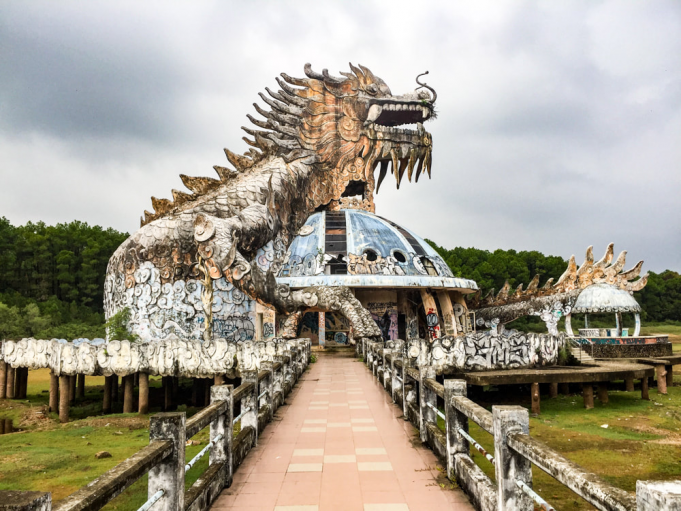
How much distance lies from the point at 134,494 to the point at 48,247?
135ft

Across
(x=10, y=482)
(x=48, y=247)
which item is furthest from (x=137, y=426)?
(x=48, y=247)

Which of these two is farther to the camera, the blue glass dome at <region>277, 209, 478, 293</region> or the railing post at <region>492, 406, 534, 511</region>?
the blue glass dome at <region>277, 209, 478, 293</region>

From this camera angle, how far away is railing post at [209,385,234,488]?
572 cm

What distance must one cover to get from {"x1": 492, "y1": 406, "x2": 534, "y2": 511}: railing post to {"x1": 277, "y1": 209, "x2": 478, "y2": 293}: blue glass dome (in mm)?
17129

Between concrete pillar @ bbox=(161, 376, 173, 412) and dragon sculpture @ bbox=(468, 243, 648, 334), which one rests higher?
dragon sculpture @ bbox=(468, 243, 648, 334)

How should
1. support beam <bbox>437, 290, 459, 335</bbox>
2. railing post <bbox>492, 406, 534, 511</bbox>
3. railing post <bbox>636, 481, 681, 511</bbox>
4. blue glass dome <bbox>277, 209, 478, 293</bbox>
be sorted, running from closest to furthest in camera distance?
railing post <bbox>636, 481, 681, 511</bbox>, railing post <bbox>492, 406, 534, 511</bbox>, blue glass dome <bbox>277, 209, 478, 293</bbox>, support beam <bbox>437, 290, 459, 335</bbox>

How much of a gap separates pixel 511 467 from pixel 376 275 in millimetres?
17713

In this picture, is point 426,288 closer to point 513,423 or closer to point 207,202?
point 207,202

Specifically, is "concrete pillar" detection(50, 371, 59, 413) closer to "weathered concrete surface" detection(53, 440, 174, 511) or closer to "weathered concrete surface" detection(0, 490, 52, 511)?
"weathered concrete surface" detection(53, 440, 174, 511)

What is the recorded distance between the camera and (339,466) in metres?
6.31

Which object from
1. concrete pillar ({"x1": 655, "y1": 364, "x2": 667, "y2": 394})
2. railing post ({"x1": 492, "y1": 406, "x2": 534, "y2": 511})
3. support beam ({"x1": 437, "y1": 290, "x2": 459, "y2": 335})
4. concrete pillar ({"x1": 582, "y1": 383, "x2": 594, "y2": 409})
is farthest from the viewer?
support beam ({"x1": 437, "y1": 290, "x2": 459, "y2": 335})

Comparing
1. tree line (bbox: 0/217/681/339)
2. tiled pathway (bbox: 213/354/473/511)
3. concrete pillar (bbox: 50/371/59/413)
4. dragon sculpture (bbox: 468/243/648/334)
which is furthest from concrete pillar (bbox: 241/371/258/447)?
tree line (bbox: 0/217/681/339)

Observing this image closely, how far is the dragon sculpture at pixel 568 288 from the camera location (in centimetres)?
2377

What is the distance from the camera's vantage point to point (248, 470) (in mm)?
6262
